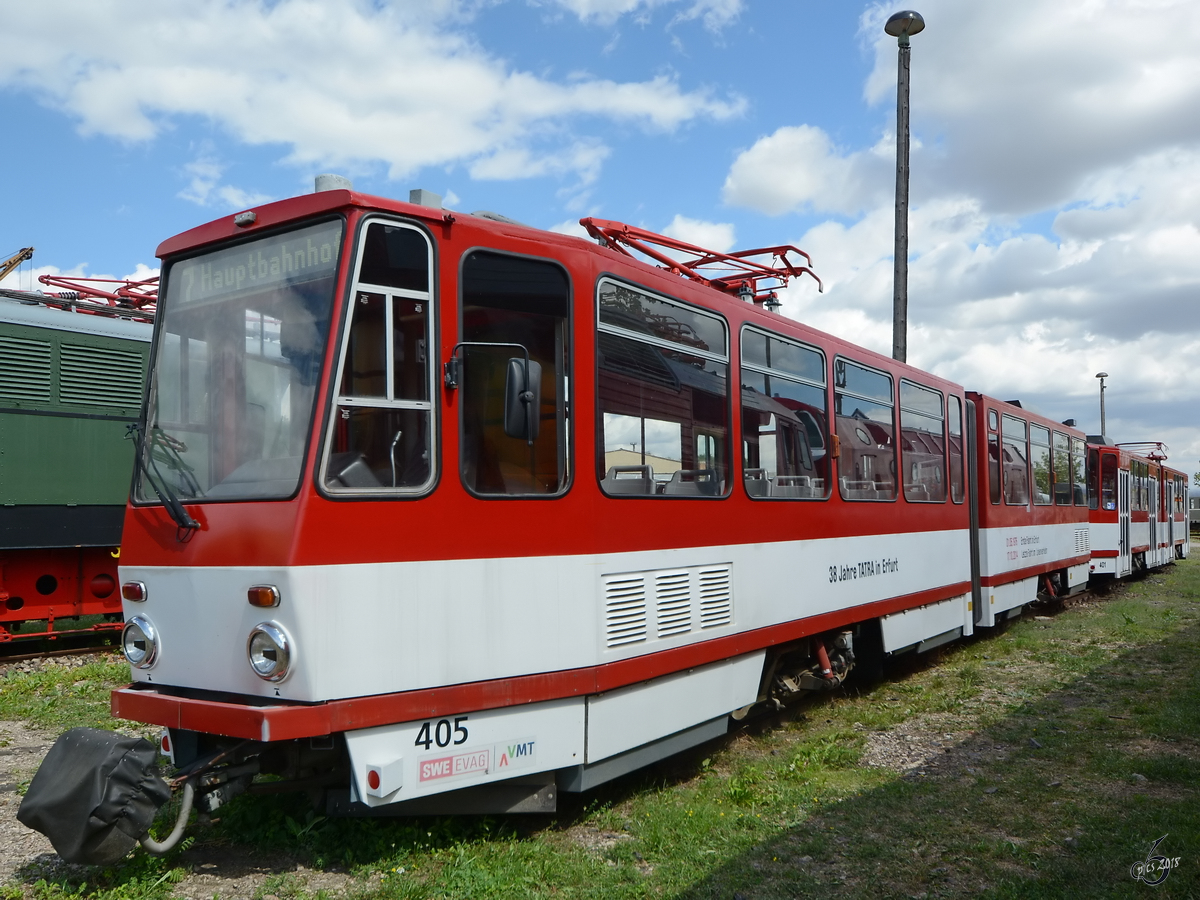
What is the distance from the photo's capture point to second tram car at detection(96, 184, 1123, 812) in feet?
13.9

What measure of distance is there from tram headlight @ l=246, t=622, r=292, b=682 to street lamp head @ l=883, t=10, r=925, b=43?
12566 mm

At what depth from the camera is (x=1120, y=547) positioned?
1981 centimetres

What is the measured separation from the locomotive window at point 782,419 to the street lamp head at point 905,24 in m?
7.92

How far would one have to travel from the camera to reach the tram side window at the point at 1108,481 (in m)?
18.9

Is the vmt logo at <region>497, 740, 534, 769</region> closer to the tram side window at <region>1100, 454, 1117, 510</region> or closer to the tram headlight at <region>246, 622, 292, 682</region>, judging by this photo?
the tram headlight at <region>246, 622, 292, 682</region>

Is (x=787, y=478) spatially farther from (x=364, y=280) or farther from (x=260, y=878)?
(x=260, y=878)

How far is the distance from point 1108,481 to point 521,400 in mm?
18055

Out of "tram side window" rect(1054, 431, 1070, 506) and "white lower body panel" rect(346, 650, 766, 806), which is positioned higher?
"tram side window" rect(1054, 431, 1070, 506)

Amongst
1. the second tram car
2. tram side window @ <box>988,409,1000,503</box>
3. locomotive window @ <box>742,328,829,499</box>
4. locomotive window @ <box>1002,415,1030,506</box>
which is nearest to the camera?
the second tram car

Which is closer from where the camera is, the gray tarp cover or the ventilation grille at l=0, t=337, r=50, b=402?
the gray tarp cover

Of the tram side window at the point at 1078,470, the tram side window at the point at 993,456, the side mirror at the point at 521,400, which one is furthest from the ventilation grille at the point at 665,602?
the tram side window at the point at 1078,470

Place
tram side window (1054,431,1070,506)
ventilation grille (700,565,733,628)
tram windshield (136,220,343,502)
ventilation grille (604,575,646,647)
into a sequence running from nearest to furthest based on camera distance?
tram windshield (136,220,343,502), ventilation grille (604,575,646,647), ventilation grille (700,565,733,628), tram side window (1054,431,1070,506)

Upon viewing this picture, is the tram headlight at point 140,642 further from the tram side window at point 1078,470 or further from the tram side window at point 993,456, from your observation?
the tram side window at point 1078,470

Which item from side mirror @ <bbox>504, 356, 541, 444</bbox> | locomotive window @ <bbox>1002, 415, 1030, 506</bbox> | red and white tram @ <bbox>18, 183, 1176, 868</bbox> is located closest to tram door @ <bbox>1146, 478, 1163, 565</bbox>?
locomotive window @ <bbox>1002, 415, 1030, 506</bbox>
